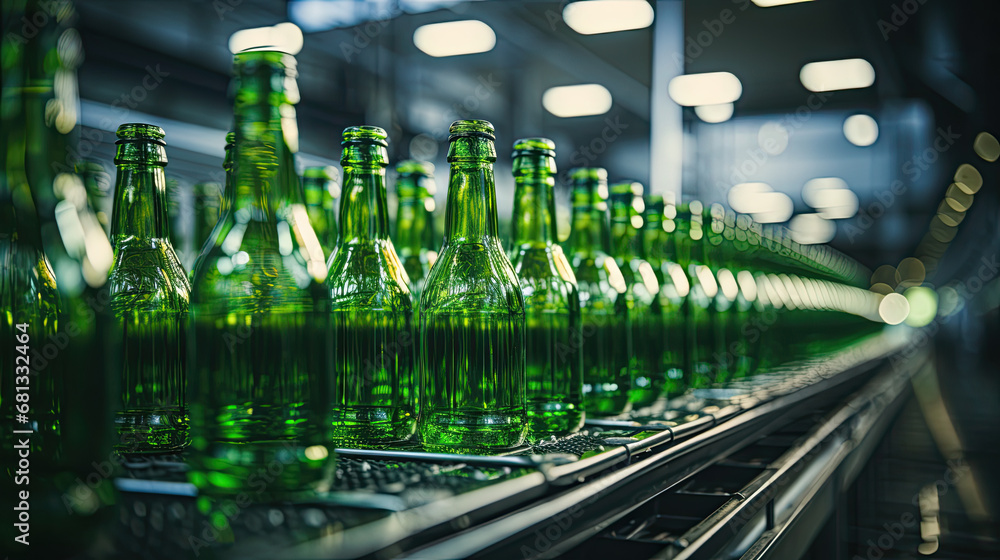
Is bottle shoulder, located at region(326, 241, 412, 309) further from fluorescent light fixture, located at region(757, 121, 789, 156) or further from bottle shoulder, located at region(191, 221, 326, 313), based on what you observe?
fluorescent light fixture, located at region(757, 121, 789, 156)

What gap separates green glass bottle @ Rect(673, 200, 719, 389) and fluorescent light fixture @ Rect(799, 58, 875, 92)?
161 inches

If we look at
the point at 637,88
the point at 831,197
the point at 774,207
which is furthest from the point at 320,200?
the point at 774,207

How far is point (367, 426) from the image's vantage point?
68cm

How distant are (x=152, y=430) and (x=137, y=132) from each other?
0.79ft

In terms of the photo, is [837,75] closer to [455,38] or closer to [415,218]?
[455,38]

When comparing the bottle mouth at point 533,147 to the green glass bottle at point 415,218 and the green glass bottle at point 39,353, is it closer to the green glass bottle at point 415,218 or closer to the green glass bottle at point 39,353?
the green glass bottle at point 415,218

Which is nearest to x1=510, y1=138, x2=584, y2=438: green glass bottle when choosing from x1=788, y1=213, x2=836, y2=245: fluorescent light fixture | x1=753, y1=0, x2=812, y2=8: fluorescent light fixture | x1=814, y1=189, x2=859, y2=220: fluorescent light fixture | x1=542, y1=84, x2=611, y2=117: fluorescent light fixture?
x1=753, y1=0, x2=812, y2=8: fluorescent light fixture

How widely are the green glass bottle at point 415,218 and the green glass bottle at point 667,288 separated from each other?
426mm

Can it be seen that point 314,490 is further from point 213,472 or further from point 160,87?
point 160,87

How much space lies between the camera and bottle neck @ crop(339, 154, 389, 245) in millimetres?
700

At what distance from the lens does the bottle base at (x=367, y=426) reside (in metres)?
0.67

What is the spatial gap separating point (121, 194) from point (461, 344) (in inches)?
12.0

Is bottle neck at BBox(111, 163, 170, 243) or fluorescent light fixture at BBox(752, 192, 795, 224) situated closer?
bottle neck at BBox(111, 163, 170, 243)

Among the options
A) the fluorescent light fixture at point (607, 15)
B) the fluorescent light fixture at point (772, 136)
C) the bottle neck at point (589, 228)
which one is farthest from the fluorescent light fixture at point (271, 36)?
the fluorescent light fixture at point (772, 136)
